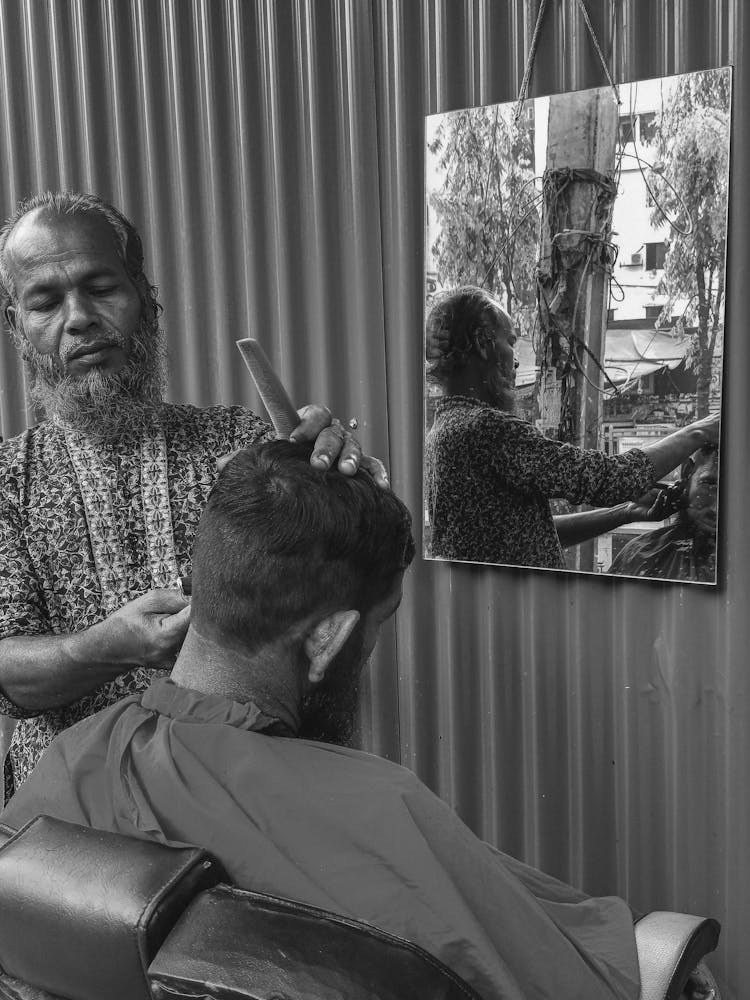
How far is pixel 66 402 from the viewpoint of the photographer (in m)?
2.02

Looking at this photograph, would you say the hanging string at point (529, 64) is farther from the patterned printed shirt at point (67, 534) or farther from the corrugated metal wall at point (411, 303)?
the patterned printed shirt at point (67, 534)

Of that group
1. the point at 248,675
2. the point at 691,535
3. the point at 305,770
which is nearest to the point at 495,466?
the point at 691,535

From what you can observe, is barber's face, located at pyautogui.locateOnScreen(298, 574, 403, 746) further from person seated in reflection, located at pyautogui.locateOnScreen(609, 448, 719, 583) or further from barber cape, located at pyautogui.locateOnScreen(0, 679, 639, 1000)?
person seated in reflection, located at pyautogui.locateOnScreen(609, 448, 719, 583)

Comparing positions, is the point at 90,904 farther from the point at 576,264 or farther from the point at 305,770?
the point at 576,264

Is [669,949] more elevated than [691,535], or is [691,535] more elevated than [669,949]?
[691,535]

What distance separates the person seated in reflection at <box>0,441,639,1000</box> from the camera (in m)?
1.20

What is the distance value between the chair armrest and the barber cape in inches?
0.8

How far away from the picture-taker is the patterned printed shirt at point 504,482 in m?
2.50

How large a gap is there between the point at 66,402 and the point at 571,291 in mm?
1238

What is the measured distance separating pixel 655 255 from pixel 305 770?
158 cm

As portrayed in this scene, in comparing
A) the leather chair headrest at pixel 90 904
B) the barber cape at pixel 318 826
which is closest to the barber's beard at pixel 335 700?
the barber cape at pixel 318 826

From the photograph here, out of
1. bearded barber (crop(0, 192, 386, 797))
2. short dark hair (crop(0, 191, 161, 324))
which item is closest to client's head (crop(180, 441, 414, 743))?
bearded barber (crop(0, 192, 386, 797))

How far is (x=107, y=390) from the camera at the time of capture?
1996 mm

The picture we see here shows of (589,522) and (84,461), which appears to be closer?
(84,461)
